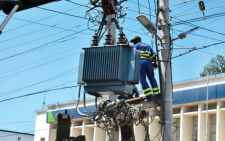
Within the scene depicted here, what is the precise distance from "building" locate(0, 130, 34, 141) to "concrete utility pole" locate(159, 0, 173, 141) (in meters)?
37.1

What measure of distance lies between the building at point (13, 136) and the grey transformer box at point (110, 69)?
39387 millimetres

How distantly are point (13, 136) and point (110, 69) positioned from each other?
136ft

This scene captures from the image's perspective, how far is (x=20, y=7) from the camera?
34.4 feet

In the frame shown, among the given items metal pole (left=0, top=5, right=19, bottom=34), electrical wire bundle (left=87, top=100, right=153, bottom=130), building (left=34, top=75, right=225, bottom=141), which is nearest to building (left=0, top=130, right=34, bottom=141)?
building (left=34, top=75, right=225, bottom=141)

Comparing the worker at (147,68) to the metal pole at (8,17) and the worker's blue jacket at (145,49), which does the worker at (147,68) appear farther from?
the metal pole at (8,17)

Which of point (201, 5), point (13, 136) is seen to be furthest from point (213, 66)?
point (201, 5)

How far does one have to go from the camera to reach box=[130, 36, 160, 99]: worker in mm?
14625

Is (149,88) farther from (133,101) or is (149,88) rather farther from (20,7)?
(20,7)

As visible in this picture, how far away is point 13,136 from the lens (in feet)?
168

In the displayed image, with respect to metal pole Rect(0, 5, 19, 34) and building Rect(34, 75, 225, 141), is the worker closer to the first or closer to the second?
metal pole Rect(0, 5, 19, 34)

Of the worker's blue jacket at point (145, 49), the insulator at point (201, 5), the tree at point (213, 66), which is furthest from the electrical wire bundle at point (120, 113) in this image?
the tree at point (213, 66)

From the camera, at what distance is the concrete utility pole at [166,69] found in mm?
14219

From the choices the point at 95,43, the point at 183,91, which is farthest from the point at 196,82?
the point at 95,43

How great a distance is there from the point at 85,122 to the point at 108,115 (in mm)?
27443
